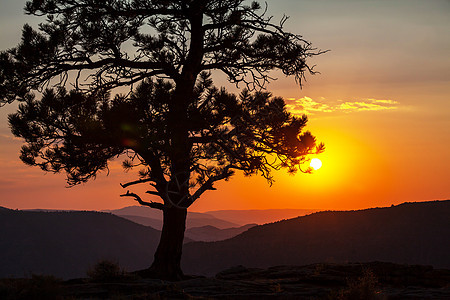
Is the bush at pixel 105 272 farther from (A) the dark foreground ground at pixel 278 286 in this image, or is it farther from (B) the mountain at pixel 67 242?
(B) the mountain at pixel 67 242

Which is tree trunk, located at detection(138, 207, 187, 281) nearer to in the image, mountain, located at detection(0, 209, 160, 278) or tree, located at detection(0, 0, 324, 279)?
tree, located at detection(0, 0, 324, 279)

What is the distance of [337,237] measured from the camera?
163 feet

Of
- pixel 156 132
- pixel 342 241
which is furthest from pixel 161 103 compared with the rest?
pixel 342 241

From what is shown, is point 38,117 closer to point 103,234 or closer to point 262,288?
point 262,288

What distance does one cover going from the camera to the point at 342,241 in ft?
159

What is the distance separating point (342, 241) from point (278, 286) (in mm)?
38964

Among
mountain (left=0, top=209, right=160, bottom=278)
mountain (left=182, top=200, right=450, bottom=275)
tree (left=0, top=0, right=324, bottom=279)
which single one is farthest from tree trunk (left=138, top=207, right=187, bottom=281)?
mountain (left=0, top=209, right=160, bottom=278)

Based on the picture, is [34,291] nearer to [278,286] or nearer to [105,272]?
[105,272]

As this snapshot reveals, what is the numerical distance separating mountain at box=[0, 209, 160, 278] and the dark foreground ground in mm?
62103

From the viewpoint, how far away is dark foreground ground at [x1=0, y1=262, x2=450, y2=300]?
991 centimetres

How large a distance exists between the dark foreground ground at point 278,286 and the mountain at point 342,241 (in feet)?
99.6

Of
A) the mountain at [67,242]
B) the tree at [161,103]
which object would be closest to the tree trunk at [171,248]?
the tree at [161,103]

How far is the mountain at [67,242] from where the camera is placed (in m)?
73.8

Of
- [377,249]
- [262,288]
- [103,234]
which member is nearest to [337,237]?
[377,249]
